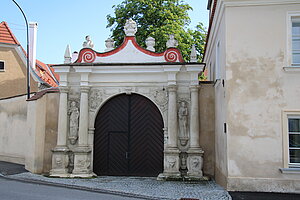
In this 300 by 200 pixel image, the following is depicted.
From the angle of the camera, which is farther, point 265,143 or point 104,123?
point 104,123

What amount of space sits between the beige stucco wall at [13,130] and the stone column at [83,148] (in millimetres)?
3601

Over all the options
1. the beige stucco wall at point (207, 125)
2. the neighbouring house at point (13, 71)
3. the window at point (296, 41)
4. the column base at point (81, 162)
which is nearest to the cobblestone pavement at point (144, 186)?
the column base at point (81, 162)

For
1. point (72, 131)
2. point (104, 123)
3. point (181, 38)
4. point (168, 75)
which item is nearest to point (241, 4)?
point (168, 75)

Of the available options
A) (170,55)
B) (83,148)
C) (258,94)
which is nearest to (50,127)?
(83,148)

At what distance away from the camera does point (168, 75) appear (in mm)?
11555

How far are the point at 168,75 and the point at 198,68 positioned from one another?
1013 mm

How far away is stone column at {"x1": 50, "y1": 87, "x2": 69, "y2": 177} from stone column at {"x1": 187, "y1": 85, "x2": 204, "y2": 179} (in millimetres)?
4074

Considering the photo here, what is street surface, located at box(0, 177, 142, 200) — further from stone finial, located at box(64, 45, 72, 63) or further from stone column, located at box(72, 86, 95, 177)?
stone finial, located at box(64, 45, 72, 63)

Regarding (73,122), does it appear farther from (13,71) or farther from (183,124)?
(13,71)

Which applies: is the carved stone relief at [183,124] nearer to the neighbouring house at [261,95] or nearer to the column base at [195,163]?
the column base at [195,163]

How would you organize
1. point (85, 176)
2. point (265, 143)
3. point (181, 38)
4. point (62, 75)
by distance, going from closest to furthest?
point (265, 143)
point (85, 176)
point (62, 75)
point (181, 38)

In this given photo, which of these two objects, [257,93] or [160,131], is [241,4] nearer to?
[257,93]

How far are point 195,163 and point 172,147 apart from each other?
892mm

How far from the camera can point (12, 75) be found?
2070 cm
